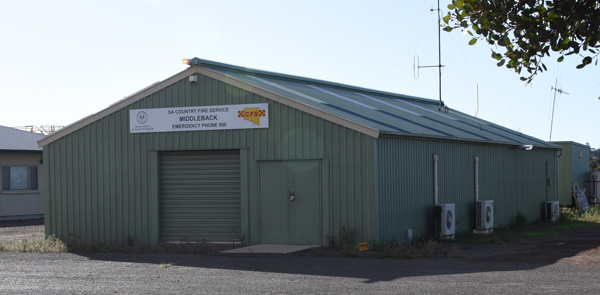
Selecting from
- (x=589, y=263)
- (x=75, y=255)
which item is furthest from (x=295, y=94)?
(x=589, y=263)

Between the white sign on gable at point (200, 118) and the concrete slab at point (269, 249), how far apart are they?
8.58 ft

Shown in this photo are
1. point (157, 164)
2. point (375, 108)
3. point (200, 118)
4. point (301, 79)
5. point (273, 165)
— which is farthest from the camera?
point (301, 79)

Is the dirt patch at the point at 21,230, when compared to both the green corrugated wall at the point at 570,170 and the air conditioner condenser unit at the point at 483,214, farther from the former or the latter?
the green corrugated wall at the point at 570,170

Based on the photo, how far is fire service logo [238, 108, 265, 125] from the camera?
17.8 metres

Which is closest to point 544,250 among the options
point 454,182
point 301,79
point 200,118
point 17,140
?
point 454,182

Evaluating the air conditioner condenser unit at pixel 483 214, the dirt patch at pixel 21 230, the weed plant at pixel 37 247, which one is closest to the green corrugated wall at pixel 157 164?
the weed plant at pixel 37 247

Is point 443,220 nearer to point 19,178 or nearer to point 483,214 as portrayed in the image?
point 483,214

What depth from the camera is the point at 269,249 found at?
55.0 ft

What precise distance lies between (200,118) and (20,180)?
573 inches

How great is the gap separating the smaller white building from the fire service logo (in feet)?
47.8

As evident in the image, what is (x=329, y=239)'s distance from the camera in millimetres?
17109

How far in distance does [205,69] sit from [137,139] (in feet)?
7.75

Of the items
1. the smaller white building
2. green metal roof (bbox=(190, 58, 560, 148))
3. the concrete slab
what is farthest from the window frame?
the concrete slab

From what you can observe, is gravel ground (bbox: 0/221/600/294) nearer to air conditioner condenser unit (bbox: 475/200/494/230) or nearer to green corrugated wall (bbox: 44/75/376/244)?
green corrugated wall (bbox: 44/75/376/244)
